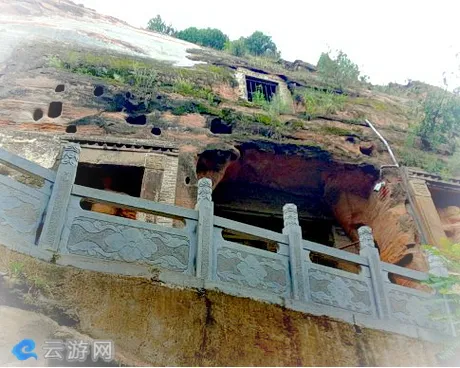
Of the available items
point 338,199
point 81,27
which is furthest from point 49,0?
point 338,199

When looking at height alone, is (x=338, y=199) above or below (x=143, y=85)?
below

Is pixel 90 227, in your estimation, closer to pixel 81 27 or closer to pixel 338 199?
pixel 338 199

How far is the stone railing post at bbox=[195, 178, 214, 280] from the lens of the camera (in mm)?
6637

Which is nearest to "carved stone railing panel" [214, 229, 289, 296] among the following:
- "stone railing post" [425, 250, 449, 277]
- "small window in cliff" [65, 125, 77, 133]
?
"stone railing post" [425, 250, 449, 277]

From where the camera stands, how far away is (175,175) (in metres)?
11.3

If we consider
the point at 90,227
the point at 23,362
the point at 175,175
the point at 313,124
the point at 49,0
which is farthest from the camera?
the point at 49,0

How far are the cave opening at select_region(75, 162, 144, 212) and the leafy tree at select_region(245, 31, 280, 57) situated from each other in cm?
1484

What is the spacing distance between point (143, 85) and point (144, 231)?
791 cm

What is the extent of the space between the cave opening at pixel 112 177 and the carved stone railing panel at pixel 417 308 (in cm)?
562

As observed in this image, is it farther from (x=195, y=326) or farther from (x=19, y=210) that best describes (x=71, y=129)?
(x=195, y=326)

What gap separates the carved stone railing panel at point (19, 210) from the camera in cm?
585

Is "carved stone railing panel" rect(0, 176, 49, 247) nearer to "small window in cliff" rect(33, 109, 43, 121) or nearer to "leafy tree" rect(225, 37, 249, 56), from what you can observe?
"small window in cliff" rect(33, 109, 43, 121)

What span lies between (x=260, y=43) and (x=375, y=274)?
19.7 meters

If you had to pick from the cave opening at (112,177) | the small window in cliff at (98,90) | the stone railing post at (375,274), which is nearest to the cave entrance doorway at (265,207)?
the cave opening at (112,177)
